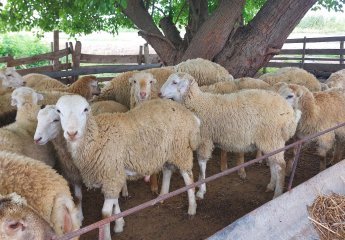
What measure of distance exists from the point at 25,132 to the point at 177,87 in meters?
2.05

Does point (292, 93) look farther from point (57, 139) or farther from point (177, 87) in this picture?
point (57, 139)

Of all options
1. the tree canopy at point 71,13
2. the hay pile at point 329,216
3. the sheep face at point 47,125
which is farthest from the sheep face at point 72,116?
the tree canopy at point 71,13

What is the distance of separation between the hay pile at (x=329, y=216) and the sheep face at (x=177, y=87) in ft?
7.37

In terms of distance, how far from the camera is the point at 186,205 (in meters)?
4.62

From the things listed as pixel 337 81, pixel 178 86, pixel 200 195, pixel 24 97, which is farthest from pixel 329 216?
pixel 337 81

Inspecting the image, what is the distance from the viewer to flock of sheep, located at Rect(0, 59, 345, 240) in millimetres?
2752

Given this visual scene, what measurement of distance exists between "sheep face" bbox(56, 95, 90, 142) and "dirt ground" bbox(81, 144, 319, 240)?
1210 mm

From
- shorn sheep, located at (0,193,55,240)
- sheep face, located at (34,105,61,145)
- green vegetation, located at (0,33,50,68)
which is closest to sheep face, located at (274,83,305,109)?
sheep face, located at (34,105,61,145)

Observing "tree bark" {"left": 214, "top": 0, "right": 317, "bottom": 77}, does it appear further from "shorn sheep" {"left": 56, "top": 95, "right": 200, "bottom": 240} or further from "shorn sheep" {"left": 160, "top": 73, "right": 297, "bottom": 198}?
"shorn sheep" {"left": 56, "top": 95, "right": 200, "bottom": 240}

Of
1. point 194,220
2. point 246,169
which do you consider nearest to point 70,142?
point 194,220

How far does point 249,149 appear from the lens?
15.4 feet

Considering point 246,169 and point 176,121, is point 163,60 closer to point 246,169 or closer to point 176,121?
point 246,169

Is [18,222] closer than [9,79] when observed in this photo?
Yes

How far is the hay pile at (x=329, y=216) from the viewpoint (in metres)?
3.35
